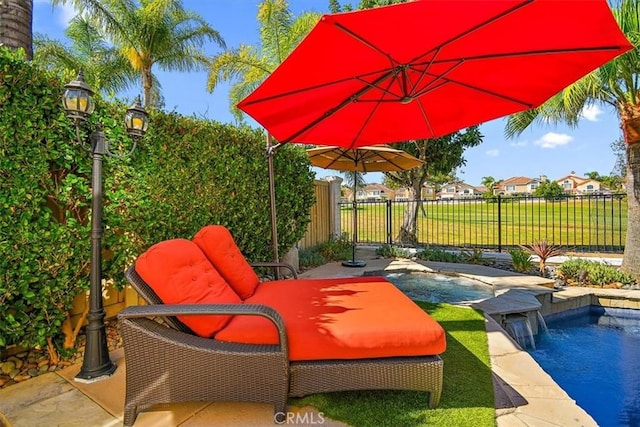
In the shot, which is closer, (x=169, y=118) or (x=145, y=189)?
(x=145, y=189)

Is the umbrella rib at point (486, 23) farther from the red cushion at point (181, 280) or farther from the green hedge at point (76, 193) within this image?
the green hedge at point (76, 193)

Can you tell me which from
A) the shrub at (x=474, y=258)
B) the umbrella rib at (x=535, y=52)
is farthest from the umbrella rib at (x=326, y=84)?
the shrub at (x=474, y=258)

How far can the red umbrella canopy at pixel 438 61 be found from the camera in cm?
184

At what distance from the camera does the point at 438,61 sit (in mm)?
2506

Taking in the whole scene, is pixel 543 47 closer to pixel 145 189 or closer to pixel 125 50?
pixel 145 189

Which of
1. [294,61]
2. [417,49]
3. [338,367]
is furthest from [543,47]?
[338,367]

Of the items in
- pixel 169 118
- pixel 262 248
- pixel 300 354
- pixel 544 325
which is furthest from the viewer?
pixel 262 248

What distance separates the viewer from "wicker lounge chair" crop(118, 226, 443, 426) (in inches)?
73.7

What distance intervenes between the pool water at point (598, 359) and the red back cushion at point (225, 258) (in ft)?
9.53

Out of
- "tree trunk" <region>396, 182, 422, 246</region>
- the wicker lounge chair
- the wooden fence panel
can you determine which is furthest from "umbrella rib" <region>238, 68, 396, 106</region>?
"tree trunk" <region>396, 182, 422, 246</region>

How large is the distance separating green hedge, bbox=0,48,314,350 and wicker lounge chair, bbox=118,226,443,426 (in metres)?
1.17

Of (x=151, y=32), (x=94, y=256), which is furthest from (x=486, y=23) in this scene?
(x=151, y=32)

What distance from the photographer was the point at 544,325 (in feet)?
13.3

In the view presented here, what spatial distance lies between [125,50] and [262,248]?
11.1m
